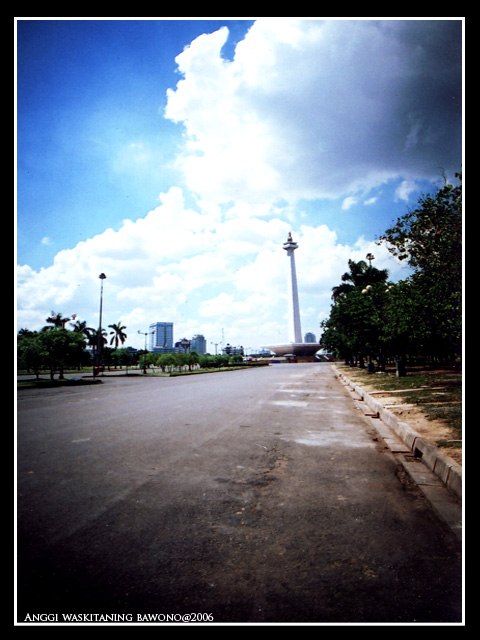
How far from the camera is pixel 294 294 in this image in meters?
87.3

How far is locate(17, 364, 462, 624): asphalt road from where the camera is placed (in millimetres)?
2084

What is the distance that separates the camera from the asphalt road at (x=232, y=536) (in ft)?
6.84

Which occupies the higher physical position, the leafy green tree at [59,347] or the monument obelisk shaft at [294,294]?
the monument obelisk shaft at [294,294]

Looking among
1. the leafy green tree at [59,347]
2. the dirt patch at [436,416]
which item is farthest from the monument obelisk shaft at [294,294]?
the dirt patch at [436,416]

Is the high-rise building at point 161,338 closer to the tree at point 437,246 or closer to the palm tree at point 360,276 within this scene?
the palm tree at point 360,276

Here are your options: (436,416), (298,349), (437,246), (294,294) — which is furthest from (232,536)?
(298,349)

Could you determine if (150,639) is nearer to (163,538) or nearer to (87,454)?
(163,538)

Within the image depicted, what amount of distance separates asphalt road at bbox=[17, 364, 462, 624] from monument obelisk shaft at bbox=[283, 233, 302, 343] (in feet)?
271

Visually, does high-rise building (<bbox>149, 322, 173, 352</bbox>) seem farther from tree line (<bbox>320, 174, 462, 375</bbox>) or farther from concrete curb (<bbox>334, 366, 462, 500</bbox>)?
concrete curb (<bbox>334, 366, 462, 500</bbox>)

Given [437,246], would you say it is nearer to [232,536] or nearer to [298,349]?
[232,536]

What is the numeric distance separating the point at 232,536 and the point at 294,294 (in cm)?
8591

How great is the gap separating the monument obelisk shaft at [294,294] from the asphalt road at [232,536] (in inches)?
3253
